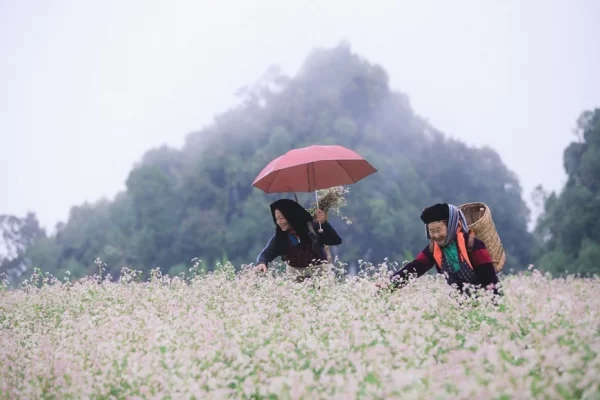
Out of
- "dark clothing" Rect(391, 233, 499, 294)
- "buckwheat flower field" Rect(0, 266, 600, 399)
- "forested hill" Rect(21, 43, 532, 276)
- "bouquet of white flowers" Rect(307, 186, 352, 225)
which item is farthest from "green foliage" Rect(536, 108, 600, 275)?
"buckwheat flower field" Rect(0, 266, 600, 399)

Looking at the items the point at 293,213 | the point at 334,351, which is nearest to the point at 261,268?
the point at 293,213

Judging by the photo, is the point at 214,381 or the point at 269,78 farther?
the point at 269,78

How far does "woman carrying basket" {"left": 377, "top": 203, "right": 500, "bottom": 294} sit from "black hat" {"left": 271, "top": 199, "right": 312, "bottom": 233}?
1922 mm

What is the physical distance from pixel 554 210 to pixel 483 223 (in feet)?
89.4

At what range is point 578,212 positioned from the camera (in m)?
29.3

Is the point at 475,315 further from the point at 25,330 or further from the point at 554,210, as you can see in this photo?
the point at 554,210

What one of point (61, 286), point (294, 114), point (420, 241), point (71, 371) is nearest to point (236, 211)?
point (294, 114)

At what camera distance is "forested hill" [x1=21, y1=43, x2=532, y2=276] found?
3519 centimetres

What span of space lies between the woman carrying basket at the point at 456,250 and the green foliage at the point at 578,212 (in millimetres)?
22665

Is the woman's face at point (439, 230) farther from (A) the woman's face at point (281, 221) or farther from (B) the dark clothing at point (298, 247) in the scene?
(A) the woman's face at point (281, 221)

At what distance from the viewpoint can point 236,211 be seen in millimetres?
37562

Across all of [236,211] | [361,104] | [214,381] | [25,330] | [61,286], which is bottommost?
[214,381]

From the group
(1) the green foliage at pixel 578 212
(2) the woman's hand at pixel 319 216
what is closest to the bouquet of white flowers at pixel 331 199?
(2) the woman's hand at pixel 319 216

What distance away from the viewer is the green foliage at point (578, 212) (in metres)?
28.7
